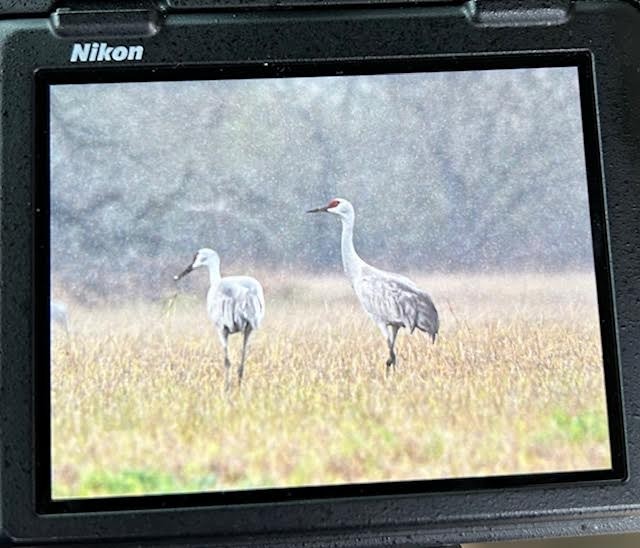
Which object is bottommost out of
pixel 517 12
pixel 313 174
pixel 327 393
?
pixel 327 393

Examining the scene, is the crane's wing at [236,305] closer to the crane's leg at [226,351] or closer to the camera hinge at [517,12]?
the crane's leg at [226,351]

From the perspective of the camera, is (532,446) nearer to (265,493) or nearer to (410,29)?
(265,493)

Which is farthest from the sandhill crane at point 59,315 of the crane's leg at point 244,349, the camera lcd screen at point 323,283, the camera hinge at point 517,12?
the camera hinge at point 517,12

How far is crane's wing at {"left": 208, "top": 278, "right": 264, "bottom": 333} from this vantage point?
1.90 ft

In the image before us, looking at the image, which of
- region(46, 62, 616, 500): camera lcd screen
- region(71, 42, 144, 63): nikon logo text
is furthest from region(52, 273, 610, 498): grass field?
region(71, 42, 144, 63): nikon logo text

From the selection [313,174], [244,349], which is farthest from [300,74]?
[244,349]

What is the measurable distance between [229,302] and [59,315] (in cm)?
11

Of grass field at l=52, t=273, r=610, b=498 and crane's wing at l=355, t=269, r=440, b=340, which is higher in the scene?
crane's wing at l=355, t=269, r=440, b=340

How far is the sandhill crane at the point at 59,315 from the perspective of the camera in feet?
1.89

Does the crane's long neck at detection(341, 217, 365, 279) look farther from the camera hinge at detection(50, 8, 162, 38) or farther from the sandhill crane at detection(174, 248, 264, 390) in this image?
the camera hinge at detection(50, 8, 162, 38)

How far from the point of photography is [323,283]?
59 cm

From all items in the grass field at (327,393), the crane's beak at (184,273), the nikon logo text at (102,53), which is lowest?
the grass field at (327,393)

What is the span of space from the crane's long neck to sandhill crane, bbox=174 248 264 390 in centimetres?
6

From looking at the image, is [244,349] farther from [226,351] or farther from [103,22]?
[103,22]
